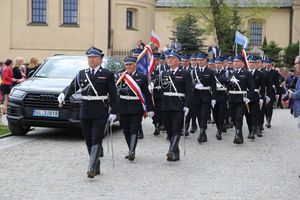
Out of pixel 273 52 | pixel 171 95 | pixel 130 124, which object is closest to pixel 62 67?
pixel 130 124

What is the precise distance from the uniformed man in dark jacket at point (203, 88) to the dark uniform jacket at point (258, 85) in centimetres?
134

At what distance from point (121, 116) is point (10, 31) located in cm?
3414

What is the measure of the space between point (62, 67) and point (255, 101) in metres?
4.86

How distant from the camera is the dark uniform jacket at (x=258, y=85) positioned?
15.4 metres

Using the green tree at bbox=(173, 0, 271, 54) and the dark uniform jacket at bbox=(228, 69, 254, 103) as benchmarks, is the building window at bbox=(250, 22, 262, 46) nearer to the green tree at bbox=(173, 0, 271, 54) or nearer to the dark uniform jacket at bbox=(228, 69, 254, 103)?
the green tree at bbox=(173, 0, 271, 54)

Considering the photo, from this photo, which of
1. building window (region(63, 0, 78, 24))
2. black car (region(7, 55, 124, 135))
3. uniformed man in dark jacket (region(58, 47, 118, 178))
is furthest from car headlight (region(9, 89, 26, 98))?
building window (region(63, 0, 78, 24))

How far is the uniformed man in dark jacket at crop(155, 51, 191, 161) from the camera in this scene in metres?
11.3

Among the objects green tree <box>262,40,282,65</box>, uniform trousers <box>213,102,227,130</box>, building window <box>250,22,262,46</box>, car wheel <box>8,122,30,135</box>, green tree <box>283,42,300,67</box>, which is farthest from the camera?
building window <box>250,22,262,46</box>

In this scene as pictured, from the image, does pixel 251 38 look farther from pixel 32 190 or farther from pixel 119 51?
pixel 32 190

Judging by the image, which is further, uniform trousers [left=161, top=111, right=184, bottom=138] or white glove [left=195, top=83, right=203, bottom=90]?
white glove [left=195, top=83, right=203, bottom=90]

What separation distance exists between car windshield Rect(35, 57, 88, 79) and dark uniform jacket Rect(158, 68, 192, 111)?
3.71 m

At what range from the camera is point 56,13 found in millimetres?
43938

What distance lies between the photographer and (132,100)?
1139 cm

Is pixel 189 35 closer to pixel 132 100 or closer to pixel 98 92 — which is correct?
pixel 132 100
